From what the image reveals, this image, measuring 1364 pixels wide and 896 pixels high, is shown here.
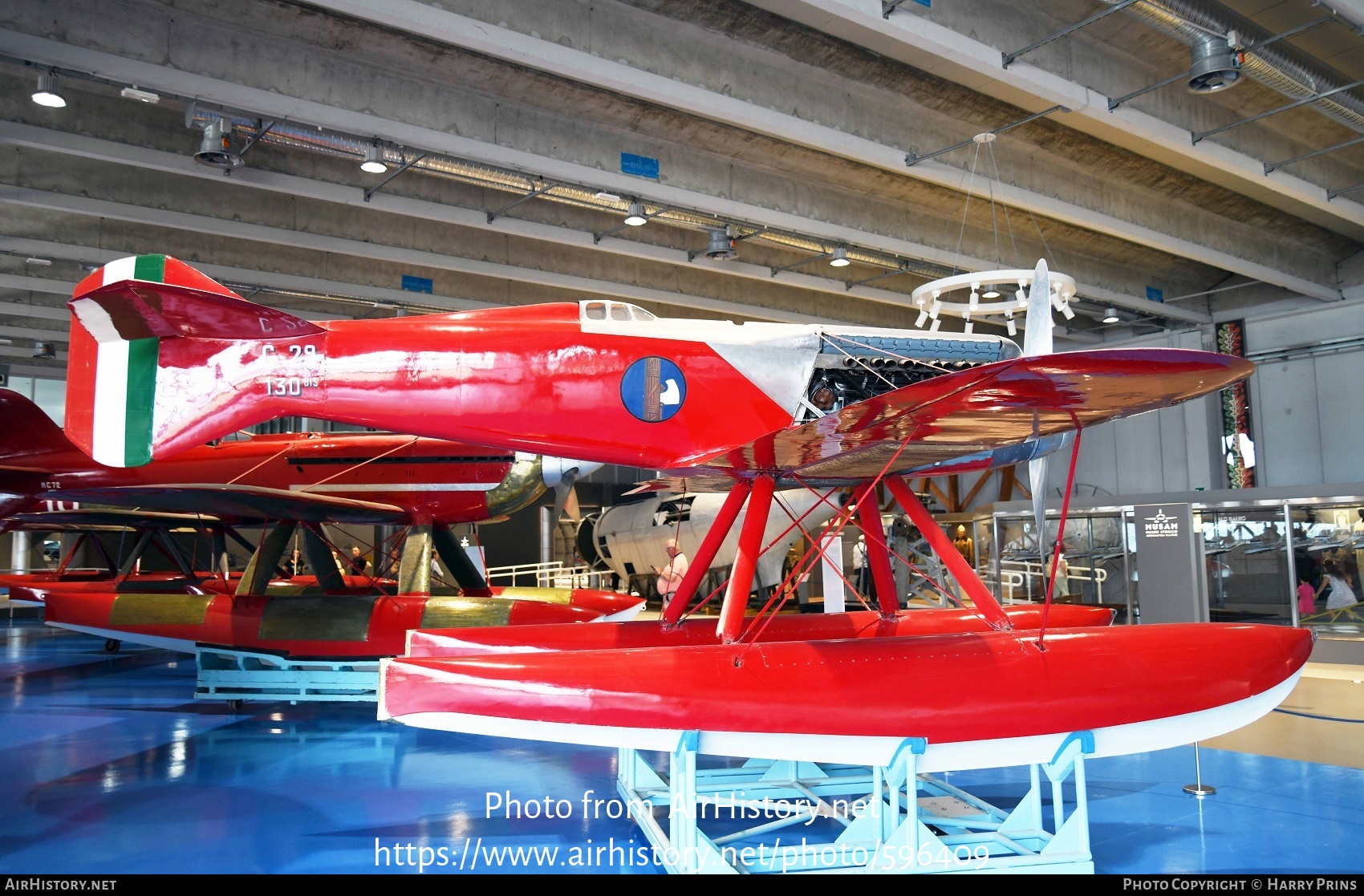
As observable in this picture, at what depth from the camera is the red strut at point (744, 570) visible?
498 cm

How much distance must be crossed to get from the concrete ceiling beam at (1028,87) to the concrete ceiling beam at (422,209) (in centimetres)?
320

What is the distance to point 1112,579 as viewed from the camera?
46.3 feet

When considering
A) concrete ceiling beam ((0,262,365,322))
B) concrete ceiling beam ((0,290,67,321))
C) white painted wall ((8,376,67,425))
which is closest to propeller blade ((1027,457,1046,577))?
concrete ceiling beam ((0,262,365,322))

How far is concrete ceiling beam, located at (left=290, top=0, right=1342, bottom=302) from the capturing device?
7043 millimetres

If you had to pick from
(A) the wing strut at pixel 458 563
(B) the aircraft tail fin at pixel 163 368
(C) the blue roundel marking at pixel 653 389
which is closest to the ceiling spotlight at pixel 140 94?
(B) the aircraft tail fin at pixel 163 368

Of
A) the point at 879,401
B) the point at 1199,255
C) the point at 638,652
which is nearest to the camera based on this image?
the point at 879,401

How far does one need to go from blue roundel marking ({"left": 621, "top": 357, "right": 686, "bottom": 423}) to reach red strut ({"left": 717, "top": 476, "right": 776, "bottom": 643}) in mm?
802

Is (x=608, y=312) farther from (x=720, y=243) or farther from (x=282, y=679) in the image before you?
(x=720, y=243)

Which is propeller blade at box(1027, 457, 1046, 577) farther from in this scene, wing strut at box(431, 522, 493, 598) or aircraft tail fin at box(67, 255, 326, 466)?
wing strut at box(431, 522, 493, 598)

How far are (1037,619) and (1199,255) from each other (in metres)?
10.6

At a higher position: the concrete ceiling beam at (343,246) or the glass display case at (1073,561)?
the concrete ceiling beam at (343,246)

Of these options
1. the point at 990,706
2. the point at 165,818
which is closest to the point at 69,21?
the point at 165,818

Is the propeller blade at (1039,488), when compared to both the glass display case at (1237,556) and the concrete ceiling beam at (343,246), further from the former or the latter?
the concrete ceiling beam at (343,246)
